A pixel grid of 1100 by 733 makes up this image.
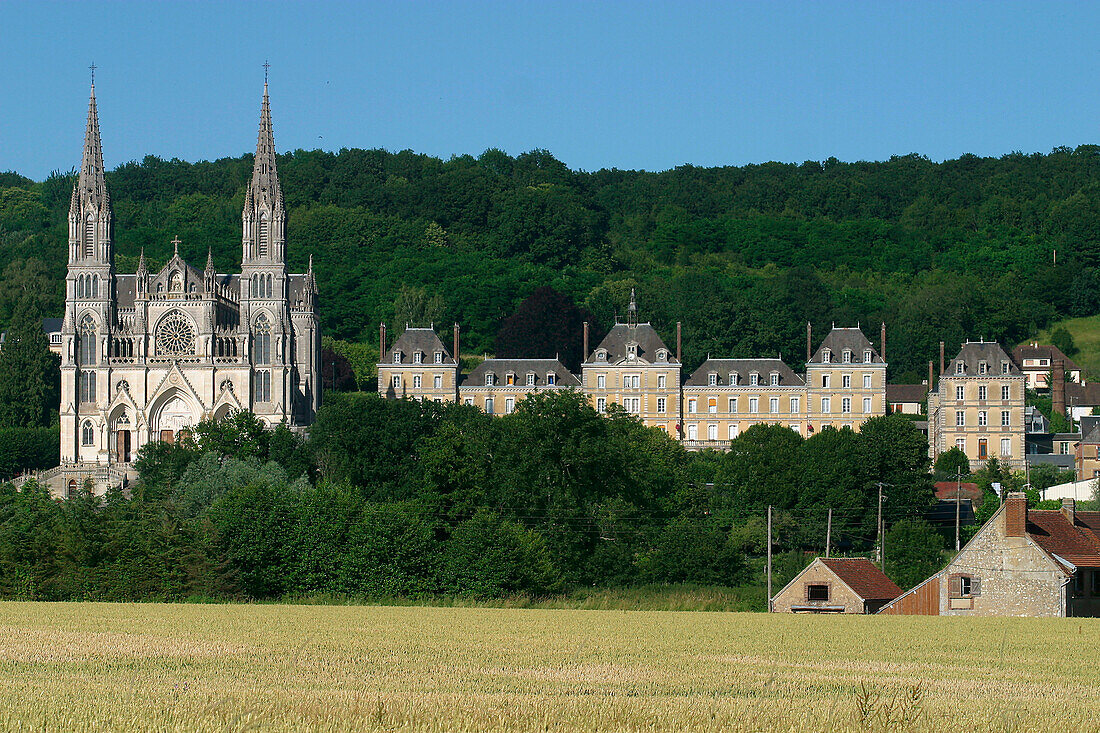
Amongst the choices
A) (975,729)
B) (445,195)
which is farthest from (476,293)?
(975,729)

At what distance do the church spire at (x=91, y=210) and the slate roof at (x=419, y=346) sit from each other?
18406 millimetres

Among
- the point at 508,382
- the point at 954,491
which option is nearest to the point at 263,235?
the point at 508,382

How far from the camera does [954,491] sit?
87.2 metres

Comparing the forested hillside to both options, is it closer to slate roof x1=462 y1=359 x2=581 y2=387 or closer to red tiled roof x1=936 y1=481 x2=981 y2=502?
slate roof x1=462 y1=359 x2=581 y2=387

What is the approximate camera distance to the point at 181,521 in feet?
176

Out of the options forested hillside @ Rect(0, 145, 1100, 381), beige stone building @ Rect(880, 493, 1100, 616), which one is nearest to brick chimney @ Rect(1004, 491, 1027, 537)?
beige stone building @ Rect(880, 493, 1100, 616)

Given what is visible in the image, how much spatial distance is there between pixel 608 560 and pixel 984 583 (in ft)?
54.9

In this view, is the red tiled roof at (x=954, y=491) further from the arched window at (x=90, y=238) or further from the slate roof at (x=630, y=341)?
the arched window at (x=90, y=238)

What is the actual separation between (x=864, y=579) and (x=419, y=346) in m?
61.2

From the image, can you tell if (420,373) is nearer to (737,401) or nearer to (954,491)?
(737,401)

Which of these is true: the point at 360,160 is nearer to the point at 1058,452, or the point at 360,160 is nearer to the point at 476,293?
the point at 476,293

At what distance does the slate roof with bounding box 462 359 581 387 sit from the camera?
363 ft

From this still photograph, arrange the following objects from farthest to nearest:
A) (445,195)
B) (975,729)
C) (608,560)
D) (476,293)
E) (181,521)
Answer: (445,195), (476,293), (608,560), (181,521), (975,729)

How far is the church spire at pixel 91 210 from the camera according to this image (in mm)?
105250
